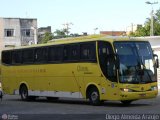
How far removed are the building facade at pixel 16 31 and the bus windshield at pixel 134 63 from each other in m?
68.2

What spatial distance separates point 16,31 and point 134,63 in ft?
241

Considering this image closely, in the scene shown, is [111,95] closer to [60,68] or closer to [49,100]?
[60,68]

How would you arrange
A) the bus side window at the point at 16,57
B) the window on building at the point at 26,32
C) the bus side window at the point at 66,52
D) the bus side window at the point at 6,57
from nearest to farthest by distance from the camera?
the bus side window at the point at 66,52, the bus side window at the point at 16,57, the bus side window at the point at 6,57, the window on building at the point at 26,32

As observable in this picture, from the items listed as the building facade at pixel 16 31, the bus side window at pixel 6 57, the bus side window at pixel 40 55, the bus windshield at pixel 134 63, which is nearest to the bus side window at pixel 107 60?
the bus windshield at pixel 134 63

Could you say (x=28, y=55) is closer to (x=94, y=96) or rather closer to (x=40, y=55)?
(x=40, y=55)

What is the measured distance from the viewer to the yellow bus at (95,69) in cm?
2323

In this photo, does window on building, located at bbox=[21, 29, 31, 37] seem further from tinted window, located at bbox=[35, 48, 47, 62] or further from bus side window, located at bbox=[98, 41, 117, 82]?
bus side window, located at bbox=[98, 41, 117, 82]

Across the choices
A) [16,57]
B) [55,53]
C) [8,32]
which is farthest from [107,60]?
[8,32]

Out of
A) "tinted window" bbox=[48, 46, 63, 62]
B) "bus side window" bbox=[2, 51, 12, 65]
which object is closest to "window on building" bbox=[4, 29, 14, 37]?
"bus side window" bbox=[2, 51, 12, 65]

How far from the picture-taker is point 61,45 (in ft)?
88.7

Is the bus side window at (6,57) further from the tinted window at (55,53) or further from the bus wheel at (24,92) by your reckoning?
the tinted window at (55,53)

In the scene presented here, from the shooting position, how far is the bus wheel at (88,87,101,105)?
24.3 metres

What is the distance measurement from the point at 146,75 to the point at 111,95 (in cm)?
182

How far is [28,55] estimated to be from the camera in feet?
99.5
